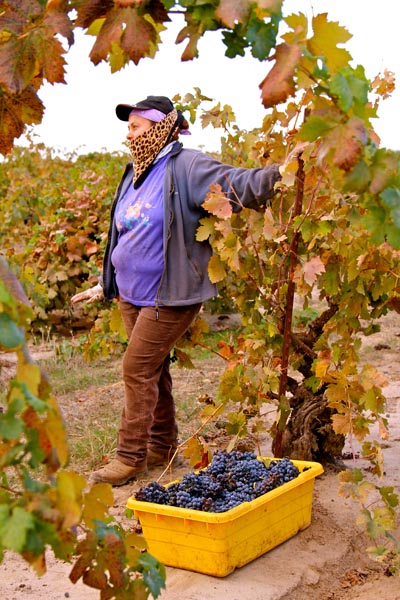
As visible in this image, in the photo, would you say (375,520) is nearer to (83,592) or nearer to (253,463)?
(253,463)

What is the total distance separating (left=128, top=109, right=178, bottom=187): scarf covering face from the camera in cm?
417

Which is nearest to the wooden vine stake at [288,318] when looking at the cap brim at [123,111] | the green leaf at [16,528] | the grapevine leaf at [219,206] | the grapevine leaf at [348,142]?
the grapevine leaf at [219,206]

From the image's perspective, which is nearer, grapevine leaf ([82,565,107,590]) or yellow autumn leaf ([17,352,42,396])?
yellow autumn leaf ([17,352,42,396])

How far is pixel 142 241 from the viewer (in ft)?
13.5

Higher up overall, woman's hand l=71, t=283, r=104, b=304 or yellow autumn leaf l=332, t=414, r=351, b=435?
woman's hand l=71, t=283, r=104, b=304

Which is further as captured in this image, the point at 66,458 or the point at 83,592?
the point at 83,592

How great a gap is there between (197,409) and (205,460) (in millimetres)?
1963

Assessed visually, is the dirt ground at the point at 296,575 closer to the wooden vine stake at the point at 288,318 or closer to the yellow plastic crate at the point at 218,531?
Answer: the yellow plastic crate at the point at 218,531

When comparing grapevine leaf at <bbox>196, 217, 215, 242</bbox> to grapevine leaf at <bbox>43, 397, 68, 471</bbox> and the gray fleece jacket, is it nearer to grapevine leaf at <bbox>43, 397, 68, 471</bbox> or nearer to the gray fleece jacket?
the gray fleece jacket

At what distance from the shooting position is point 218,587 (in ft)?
10.3

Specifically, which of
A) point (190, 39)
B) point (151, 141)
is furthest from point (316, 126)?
point (151, 141)

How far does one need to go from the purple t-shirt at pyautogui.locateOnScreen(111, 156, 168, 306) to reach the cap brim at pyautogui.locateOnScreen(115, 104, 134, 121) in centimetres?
30

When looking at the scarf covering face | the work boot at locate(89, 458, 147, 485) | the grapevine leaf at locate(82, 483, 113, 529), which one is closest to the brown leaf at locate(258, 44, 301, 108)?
the grapevine leaf at locate(82, 483, 113, 529)

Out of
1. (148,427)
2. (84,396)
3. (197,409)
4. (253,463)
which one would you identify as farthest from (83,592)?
(84,396)
